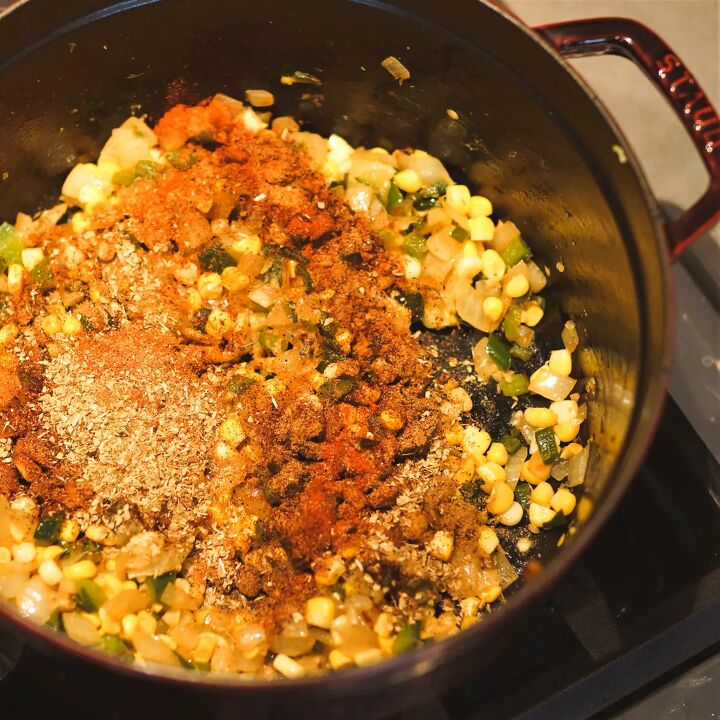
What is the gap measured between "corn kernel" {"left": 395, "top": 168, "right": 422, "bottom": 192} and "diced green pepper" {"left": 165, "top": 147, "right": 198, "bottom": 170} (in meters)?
0.47

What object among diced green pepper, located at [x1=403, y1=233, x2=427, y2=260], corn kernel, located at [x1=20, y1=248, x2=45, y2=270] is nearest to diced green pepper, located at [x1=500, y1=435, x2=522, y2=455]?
diced green pepper, located at [x1=403, y1=233, x2=427, y2=260]

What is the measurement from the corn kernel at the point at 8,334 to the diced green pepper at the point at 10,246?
16cm

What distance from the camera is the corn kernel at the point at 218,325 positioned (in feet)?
5.28

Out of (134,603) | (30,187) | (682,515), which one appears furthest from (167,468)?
(682,515)

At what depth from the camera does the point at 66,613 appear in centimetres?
139

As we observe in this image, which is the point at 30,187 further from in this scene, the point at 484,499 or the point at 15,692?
the point at 484,499

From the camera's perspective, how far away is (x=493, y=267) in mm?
1735

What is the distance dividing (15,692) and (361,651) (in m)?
0.63

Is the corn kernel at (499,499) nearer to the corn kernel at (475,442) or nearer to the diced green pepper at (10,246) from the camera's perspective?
the corn kernel at (475,442)

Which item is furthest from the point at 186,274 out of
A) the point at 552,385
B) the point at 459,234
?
the point at 552,385

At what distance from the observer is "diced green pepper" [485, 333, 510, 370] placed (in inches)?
66.9

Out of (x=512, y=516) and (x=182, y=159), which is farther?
(x=182, y=159)

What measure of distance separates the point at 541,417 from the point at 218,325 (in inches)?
27.8

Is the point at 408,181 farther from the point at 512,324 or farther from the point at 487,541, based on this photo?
the point at 487,541
